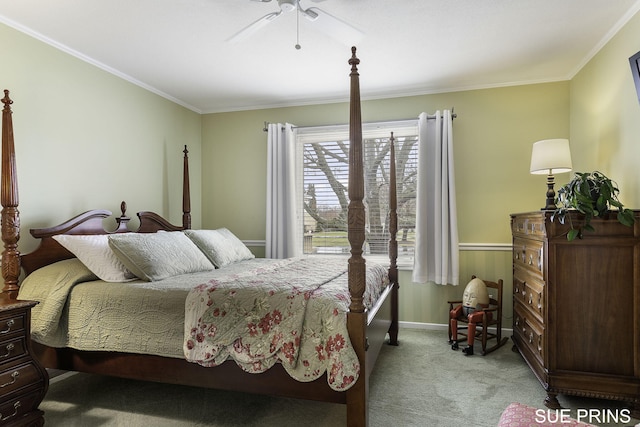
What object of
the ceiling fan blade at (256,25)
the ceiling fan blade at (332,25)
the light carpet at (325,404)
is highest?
the ceiling fan blade at (332,25)

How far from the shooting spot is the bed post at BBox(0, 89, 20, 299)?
236 centimetres

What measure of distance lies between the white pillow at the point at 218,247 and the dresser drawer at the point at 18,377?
4.82 feet

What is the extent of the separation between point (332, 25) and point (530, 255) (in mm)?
2198

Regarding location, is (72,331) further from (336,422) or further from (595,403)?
(595,403)

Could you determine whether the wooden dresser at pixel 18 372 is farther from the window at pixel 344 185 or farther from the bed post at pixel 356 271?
the window at pixel 344 185

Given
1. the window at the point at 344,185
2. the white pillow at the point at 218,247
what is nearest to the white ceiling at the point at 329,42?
the window at the point at 344,185

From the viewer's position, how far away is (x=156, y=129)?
410cm

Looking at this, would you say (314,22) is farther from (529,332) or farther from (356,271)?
(529,332)

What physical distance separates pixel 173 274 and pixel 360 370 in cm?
160

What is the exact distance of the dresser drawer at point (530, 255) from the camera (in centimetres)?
260

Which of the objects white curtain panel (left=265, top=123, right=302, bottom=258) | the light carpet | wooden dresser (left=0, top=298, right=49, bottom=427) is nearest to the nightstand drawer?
wooden dresser (left=0, top=298, right=49, bottom=427)

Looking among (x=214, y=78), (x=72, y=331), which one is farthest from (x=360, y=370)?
(x=214, y=78)

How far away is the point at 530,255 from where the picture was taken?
2.88 m

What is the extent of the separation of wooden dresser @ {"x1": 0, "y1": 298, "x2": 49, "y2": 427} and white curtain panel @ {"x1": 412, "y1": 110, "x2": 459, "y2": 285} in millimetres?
3218
